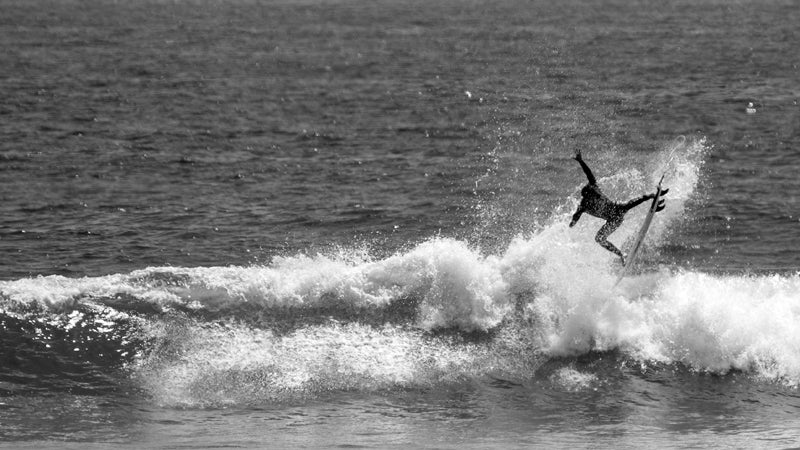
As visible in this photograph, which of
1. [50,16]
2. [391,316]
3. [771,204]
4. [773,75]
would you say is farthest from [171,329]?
[50,16]

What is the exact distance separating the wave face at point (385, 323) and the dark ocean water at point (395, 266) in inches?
2.1

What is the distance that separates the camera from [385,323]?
20.4 meters

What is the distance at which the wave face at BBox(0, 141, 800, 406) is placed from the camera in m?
18.8

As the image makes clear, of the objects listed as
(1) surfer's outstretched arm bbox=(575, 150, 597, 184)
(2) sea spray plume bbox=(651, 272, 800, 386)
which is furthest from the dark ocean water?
(1) surfer's outstretched arm bbox=(575, 150, 597, 184)

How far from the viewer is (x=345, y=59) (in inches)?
2549

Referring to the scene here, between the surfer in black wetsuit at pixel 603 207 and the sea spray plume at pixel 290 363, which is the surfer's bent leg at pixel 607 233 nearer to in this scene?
the surfer in black wetsuit at pixel 603 207

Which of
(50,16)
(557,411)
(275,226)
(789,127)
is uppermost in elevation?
(50,16)

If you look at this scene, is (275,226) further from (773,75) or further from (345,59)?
(345,59)

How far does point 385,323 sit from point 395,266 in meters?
1.46

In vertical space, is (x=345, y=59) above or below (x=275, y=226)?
above

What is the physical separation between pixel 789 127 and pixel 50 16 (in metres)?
74.4

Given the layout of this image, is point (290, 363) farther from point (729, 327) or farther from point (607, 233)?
point (729, 327)

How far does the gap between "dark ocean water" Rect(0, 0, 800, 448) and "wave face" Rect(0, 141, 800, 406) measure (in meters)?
Result: 0.05

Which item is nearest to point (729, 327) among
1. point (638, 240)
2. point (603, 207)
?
point (638, 240)
